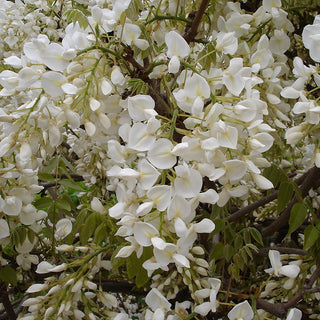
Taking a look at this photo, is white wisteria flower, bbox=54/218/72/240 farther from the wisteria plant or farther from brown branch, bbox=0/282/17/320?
brown branch, bbox=0/282/17/320

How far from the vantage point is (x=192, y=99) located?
92cm

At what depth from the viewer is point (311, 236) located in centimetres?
124

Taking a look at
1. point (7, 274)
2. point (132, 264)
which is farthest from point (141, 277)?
point (7, 274)

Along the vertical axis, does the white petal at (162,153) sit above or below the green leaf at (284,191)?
above

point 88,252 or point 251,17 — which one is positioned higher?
point 251,17

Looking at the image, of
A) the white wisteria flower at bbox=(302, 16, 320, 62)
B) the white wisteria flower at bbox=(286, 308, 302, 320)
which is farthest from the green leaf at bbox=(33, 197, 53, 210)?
the white wisteria flower at bbox=(302, 16, 320, 62)

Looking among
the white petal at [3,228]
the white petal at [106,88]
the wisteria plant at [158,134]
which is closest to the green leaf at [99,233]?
the wisteria plant at [158,134]

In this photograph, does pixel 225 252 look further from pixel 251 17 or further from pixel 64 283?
pixel 251 17

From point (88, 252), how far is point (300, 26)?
44.6 inches

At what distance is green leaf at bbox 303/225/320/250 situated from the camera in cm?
122

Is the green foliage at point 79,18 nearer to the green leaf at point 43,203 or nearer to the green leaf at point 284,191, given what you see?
the green leaf at point 43,203

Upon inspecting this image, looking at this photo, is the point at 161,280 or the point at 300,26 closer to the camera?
the point at 161,280

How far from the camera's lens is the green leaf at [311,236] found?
1.22 m

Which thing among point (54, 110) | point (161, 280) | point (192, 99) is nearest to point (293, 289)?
point (161, 280)
